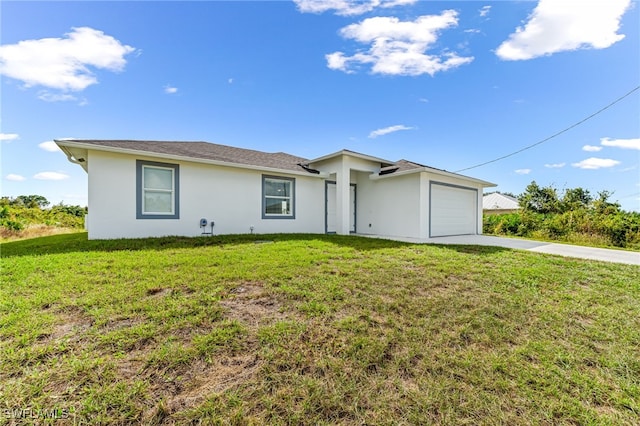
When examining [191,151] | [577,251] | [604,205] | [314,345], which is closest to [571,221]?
[604,205]

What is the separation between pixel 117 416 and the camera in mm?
1759

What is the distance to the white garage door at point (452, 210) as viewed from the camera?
36.4 feet

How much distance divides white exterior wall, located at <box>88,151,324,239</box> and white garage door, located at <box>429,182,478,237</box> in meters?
4.71

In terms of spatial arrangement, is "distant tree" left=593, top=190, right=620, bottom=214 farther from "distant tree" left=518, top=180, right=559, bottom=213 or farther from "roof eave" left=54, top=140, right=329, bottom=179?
"roof eave" left=54, top=140, right=329, bottom=179

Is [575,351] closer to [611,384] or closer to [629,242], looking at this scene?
[611,384]

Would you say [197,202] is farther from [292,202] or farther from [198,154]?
[292,202]

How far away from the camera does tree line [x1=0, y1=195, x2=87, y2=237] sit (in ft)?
43.3

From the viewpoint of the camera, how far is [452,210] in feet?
39.5

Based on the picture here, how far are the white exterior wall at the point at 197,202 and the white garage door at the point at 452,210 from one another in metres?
4.71

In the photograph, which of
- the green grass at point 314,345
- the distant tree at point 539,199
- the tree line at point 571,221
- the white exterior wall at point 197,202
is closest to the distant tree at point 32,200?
the white exterior wall at point 197,202

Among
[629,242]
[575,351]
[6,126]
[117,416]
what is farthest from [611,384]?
[629,242]

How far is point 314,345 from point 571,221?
1698 centimetres

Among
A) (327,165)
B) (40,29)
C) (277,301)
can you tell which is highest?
(40,29)

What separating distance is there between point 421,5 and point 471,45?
13.2 feet
